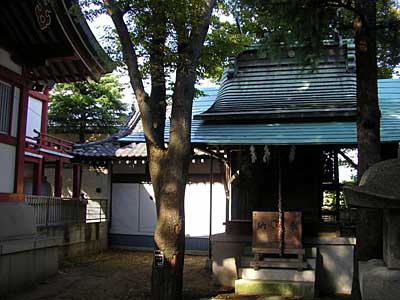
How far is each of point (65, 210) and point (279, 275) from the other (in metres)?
8.45

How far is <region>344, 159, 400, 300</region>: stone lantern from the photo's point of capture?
4.65 metres

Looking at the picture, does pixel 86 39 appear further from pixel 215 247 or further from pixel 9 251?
pixel 215 247

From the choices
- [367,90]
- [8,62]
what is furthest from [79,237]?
[367,90]

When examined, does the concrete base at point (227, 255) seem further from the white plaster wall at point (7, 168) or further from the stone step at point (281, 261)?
the white plaster wall at point (7, 168)

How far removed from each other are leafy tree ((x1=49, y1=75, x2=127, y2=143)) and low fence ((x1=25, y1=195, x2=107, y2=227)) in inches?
314

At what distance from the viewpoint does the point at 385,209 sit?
512 cm

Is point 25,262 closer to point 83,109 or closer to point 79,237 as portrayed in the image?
point 79,237

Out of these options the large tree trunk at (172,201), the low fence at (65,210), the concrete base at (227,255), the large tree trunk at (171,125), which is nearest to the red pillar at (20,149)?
the low fence at (65,210)

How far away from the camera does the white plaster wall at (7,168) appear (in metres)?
9.30

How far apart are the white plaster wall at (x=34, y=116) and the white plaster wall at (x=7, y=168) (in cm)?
1040

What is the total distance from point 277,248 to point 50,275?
5.58 m

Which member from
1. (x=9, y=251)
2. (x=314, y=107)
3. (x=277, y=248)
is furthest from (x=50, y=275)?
(x=314, y=107)

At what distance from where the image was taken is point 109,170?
18.9m

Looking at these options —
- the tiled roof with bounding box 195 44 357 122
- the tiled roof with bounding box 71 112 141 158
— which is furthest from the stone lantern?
the tiled roof with bounding box 71 112 141 158
